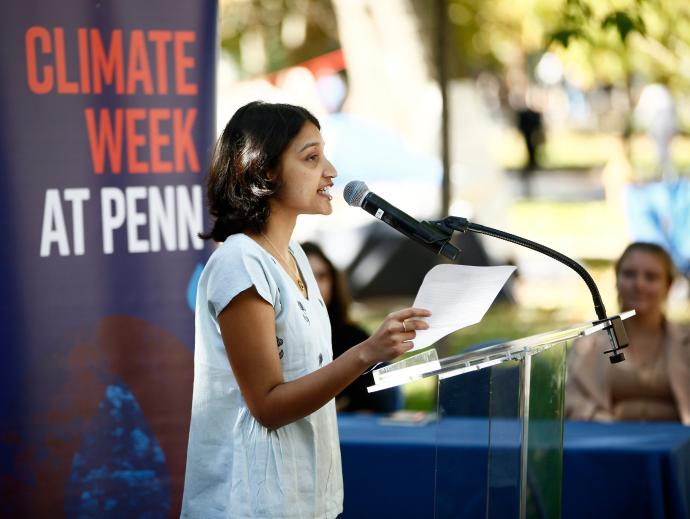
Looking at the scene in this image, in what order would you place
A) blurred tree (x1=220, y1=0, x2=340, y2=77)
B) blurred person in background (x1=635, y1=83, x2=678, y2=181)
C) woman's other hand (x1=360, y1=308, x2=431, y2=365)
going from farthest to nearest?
blurred person in background (x1=635, y1=83, x2=678, y2=181)
blurred tree (x1=220, y1=0, x2=340, y2=77)
woman's other hand (x1=360, y1=308, x2=431, y2=365)

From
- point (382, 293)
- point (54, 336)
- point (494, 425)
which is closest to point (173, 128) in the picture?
point (54, 336)

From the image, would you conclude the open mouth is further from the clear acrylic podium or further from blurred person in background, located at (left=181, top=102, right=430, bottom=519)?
the clear acrylic podium

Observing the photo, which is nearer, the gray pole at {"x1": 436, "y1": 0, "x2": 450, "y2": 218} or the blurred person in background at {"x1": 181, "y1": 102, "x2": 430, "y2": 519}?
the blurred person in background at {"x1": 181, "y1": 102, "x2": 430, "y2": 519}

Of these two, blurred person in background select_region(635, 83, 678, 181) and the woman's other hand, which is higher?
blurred person in background select_region(635, 83, 678, 181)

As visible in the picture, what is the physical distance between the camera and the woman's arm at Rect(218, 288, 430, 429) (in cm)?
229

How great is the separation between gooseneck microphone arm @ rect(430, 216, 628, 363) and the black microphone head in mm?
169

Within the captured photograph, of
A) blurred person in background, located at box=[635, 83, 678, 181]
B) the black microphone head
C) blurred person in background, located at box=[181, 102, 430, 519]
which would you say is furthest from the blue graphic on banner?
blurred person in background, located at box=[635, 83, 678, 181]

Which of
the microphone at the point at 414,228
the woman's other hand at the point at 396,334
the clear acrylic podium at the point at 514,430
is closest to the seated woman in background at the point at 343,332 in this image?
the clear acrylic podium at the point at 514,430

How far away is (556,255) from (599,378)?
8.42 ft

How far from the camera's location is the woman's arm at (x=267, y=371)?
229 centimetres

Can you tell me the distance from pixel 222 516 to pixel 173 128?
182cm

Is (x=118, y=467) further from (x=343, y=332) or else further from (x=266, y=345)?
(x=343, y=332)

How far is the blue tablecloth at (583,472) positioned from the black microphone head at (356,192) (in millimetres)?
1552

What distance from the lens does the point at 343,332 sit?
17.7ft
